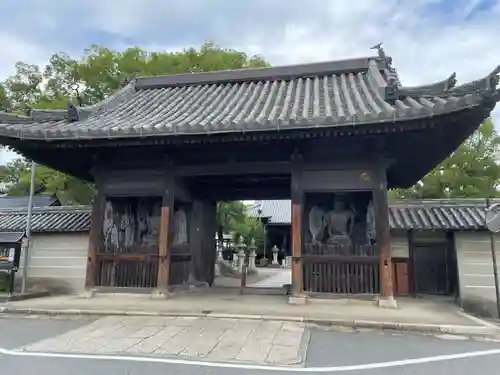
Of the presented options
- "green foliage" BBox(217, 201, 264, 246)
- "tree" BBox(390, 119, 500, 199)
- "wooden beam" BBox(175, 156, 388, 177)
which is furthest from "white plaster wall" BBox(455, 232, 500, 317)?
"tree" BBox(390, 119, 500, 199)

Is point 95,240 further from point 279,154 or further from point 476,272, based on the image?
point 476,272

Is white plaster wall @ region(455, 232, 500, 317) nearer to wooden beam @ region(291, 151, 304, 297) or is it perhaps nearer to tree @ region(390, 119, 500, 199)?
wooden beam @ region(291, 151, 304, 297)

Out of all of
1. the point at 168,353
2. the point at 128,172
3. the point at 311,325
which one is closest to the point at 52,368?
the point at 168,353

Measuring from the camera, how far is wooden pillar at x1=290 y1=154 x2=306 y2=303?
24.9 ft

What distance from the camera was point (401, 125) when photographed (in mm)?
6633

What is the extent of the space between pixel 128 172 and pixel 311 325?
210 inches

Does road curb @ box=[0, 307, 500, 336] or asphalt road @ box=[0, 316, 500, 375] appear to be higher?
road curb @ box=[0, 307, 500, 336]

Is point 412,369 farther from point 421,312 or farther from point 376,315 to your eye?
point 421,312

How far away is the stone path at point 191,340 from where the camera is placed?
13.9 feet

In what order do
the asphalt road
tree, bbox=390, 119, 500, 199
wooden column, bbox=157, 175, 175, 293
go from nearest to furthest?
the asphalt road, wooden column, bbox=157, 175, 175, 293, tree, bbox=390, 119, 500, 199

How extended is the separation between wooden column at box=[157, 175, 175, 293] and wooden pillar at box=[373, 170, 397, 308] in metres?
4.21

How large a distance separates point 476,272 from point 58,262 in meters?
10.1

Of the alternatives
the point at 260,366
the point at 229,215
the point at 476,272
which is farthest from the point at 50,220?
the point at 229,215

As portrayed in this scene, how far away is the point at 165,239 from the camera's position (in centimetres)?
830
